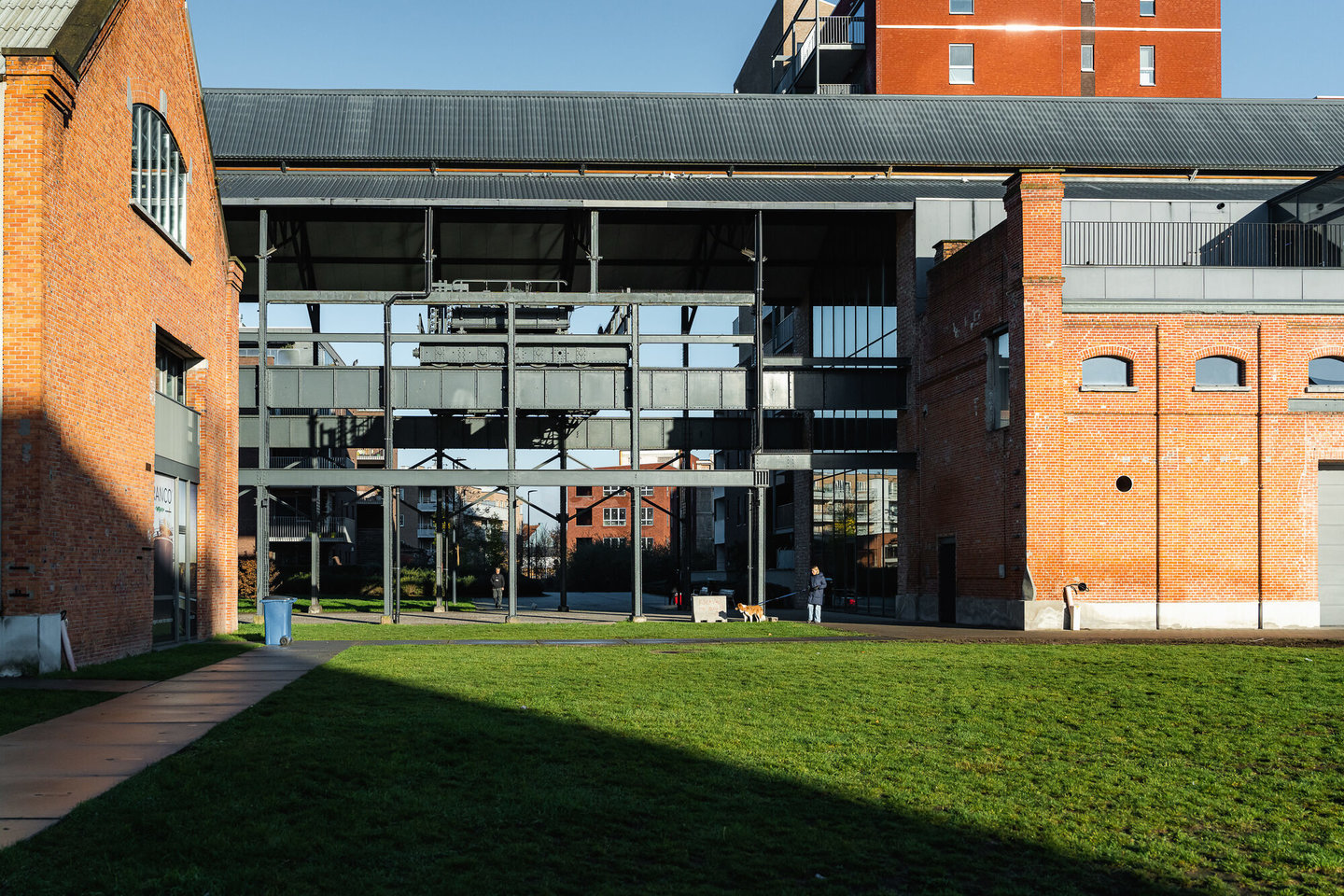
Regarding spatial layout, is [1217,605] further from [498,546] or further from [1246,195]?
[498,546]

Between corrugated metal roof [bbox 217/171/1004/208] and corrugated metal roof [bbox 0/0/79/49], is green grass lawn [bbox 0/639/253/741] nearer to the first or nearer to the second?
corrugated metal roof [bbox 0/0/79/49]

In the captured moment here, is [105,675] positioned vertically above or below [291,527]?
below

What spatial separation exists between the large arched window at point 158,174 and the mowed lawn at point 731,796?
10.1 m

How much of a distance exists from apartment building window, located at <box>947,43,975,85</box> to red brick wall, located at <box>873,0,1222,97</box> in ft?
0.64

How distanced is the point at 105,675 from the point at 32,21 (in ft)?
29.2

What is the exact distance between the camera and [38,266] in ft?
51.3

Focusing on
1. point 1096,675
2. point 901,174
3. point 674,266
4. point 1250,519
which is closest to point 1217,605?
point 1250,519

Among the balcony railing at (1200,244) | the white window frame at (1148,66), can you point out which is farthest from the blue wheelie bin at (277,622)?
the white window frame at (1148,66)

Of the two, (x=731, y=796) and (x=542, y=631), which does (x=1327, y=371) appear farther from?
(x=731, y=796)

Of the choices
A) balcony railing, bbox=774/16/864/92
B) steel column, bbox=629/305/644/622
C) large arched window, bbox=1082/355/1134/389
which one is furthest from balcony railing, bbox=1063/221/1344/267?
balcony railing, bbox=774/16/864/92

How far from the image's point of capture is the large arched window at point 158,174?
19922 millimetres

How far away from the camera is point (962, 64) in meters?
51.1

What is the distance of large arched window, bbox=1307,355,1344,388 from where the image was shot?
27.9m

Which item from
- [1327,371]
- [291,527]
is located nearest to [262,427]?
[291,527]
